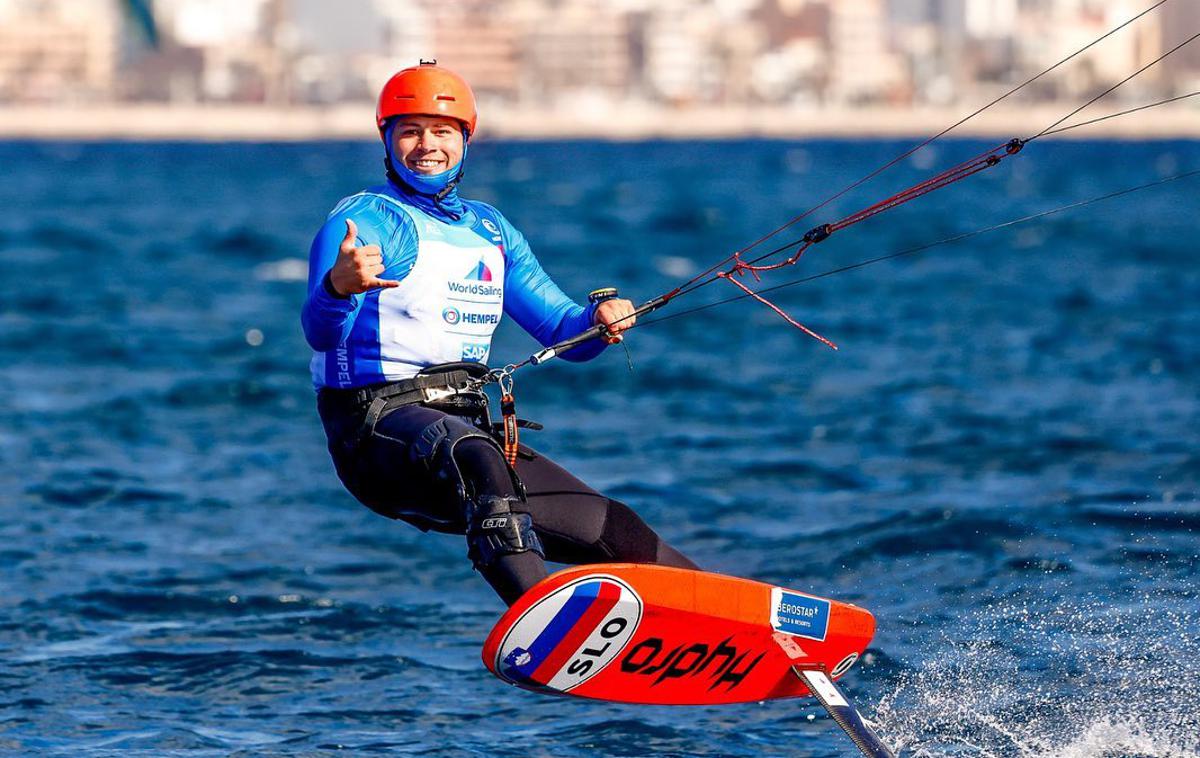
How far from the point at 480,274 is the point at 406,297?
35 cm

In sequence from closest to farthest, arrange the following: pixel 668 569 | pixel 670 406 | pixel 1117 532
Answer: pixel 668 569
pixel 1117 532
pixel 670 406

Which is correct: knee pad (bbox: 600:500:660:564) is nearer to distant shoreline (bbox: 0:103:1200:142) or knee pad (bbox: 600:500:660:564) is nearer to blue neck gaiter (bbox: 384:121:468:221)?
blue neck gaiter (bbox: 384:121:468:221)

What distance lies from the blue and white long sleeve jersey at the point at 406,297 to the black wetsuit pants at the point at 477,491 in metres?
0.19

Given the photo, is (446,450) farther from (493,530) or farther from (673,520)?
(673,520)

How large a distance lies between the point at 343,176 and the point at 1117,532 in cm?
8527

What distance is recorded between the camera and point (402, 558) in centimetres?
1134

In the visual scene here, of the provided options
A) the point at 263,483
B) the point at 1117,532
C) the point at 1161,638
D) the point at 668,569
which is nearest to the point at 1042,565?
the point at 1117,532

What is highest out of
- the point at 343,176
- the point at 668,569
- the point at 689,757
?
the point at 343,176

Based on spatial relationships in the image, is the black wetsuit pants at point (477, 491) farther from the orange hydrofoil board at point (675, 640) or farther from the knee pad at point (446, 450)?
the orange hydrofoil board at point (675, 640)

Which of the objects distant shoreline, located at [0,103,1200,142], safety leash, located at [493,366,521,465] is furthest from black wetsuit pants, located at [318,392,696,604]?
distant shoreline, located at [0,103,1200,142]

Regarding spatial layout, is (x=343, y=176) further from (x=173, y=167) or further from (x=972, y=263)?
(x=972, y=263)

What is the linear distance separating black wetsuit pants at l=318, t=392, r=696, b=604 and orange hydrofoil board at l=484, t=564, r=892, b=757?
17cm

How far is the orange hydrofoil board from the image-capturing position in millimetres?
6395

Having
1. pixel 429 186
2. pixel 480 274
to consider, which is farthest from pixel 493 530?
pixel 429 186
